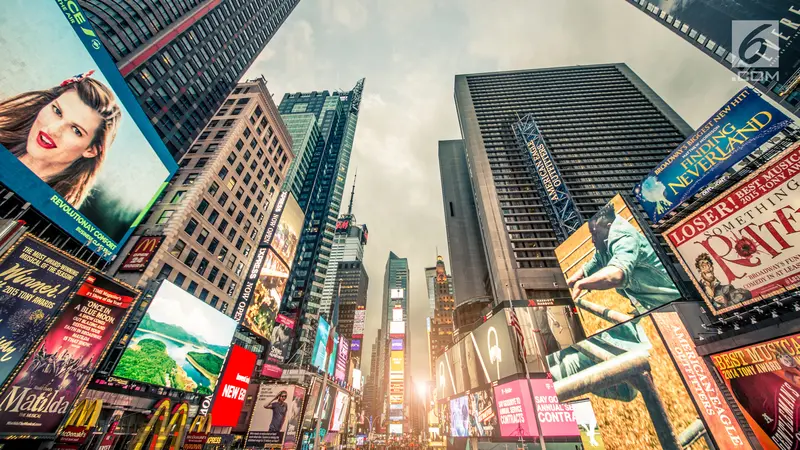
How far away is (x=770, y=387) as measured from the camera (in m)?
10.2

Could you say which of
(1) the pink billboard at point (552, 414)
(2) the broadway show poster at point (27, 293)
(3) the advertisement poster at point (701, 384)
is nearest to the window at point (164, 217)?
(2) the broadway show poster at point (27, 293)

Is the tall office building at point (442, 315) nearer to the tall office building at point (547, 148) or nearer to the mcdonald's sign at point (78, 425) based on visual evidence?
the tall office building at point (547, 148)

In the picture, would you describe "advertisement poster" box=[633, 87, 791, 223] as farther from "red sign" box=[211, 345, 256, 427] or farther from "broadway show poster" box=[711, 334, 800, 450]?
"red sign" box=[211, 345, 256, 427]

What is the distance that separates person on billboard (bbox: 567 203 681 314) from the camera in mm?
16031

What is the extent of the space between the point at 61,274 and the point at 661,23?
78.5 meters

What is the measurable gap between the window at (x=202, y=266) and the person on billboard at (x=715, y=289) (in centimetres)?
4780

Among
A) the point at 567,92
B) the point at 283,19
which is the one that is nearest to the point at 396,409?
the point at 567,92

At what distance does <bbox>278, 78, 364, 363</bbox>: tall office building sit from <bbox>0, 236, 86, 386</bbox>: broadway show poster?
54608mm

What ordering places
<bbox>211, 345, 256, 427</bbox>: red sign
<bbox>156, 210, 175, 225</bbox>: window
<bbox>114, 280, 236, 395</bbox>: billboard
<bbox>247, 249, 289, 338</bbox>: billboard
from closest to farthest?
<bbox>114, 280, 236, 395</bbox>: billboard < <bbox>211, 345, 256, 427</bbox>: red sign < <bbox>156, 210, 175, 225</bbox>: window < <bbox>247, 249, 289, 338</bbox>: billboard

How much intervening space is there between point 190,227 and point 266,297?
13.2 m

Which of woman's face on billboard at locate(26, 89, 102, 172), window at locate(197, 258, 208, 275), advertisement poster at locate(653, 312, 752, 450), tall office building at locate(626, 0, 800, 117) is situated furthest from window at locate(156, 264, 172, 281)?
tall office building at locate(626, 0, 800, 117)

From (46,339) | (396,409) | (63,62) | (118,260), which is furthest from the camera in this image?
(396,409)

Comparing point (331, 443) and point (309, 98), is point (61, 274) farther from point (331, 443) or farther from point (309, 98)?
point (309, 98)

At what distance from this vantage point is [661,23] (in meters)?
48.2
